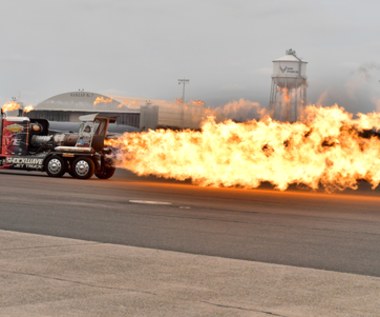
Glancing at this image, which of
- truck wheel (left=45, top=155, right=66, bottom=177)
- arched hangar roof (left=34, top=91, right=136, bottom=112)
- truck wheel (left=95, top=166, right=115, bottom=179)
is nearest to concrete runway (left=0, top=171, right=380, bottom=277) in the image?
truck wheel (left=45, top=155, right=66, bottom=177)

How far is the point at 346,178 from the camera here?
32.3 m

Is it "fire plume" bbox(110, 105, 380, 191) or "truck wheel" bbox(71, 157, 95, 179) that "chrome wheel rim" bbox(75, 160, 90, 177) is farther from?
"fire plume" bbox(110, 105, 380, 191)

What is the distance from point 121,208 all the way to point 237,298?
11.5m

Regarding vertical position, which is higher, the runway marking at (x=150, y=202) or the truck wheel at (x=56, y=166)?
the truck wheel at (x=56, y=166)

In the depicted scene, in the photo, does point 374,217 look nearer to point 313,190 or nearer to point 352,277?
point 352,277

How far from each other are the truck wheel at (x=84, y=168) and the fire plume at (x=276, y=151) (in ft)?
6.55

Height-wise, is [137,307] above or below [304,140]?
below

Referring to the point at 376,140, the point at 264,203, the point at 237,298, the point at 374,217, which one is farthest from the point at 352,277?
the point at 376,140

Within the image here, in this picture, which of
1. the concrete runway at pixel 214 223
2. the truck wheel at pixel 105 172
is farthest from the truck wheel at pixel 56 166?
the concrete runway at pixel 214 223

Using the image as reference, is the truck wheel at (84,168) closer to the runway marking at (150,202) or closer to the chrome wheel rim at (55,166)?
the chrome wheel rim at (55,166)

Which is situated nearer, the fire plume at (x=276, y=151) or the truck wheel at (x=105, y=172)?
the fire plume at (x=276, y=151)

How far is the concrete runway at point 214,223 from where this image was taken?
13.0 metres

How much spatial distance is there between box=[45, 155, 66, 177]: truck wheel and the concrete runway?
309 inches

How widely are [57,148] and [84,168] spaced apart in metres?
1.95
